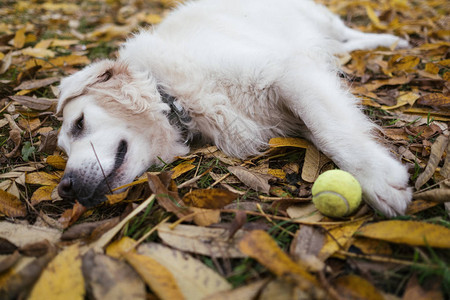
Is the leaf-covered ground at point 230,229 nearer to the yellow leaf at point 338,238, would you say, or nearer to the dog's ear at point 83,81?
the yellow leaf at point 338,238

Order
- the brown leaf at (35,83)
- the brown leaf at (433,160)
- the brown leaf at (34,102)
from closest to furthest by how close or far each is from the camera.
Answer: the brown leaf at (433,160) → the brown leaf at (34,102) → the brown leaf at (35,83)

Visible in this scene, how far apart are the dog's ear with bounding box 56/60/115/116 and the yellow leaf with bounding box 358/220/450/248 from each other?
1.89 m

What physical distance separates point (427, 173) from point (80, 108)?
6.83 feet

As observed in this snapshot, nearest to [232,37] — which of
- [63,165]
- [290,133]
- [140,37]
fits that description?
[140,37]

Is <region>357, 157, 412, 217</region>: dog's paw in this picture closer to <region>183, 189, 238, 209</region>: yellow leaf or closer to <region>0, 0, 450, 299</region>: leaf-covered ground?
<region>0, 0, 450, 299</region>: leaf-covered ground

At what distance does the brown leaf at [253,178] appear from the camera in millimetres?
1664

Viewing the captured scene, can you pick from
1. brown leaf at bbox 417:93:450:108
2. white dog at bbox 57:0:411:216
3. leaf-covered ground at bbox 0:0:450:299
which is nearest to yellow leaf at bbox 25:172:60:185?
leaf-covered ground at bbox 0:0:450:299

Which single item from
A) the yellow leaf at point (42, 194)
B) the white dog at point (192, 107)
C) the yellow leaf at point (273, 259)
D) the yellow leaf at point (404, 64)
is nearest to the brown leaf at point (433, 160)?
the white dog at point (192, 107)

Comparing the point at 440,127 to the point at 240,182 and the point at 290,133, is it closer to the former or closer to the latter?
the point at 290,133

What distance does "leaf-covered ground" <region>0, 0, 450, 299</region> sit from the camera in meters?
1.09

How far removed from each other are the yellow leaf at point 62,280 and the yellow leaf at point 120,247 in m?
0.12

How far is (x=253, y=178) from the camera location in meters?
1.73

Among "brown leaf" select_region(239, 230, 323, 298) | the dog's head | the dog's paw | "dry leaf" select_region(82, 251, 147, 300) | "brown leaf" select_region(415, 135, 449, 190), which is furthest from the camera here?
the dog's head

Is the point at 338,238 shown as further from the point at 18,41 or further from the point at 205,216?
the point at 18,41
